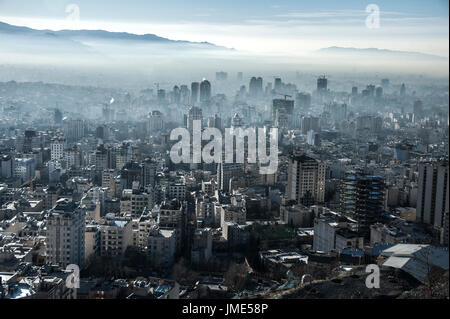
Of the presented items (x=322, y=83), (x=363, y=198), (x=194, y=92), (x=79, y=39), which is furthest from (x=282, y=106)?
(x=79, y=39)

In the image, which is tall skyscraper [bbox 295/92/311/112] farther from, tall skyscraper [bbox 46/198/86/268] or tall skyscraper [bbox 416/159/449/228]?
tall skyscraper [bbox 46/198/86/268]

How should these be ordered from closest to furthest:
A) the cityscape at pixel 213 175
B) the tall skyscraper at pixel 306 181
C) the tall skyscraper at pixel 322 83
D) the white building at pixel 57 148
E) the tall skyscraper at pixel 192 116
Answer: the cityscape at pixel 213 175 → the tall skyscraper at pixel 322 83 → the tall skyscraper at pixel 306 181 → the white building at pixel 57 148 → the tall skyscraper at pixel 192 116

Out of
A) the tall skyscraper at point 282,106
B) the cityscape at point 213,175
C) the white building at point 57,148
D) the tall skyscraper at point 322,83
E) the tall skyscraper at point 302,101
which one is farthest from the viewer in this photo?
the tall skyscraper at point 282,106

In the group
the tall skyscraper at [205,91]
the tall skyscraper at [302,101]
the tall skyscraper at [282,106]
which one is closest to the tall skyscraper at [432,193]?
the tall skyscraper at [205,91]

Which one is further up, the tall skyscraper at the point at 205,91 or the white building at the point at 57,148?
the tall skyscraper at the point at 205,91

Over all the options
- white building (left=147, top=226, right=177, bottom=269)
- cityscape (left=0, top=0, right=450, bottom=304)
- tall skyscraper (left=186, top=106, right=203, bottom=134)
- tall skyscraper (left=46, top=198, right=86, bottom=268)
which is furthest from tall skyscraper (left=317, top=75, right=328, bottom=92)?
tall skyscraper (left=46, top=198, right=86, bottom=268)

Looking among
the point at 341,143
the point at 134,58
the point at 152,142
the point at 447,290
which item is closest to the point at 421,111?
the point at 134,58

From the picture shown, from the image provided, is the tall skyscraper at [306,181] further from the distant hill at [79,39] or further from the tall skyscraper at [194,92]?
the distant hill at [79,39]

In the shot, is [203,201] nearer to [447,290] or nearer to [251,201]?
[251,201]
